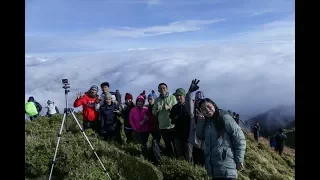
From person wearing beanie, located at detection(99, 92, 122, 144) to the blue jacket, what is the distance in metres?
2.64

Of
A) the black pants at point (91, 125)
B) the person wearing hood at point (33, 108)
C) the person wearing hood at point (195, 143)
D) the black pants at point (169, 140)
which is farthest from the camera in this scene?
the person wearing hood at point (33, 108)

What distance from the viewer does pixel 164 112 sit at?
6789mm

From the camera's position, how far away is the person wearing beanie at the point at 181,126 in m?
6.52

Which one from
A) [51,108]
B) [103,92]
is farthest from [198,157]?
[51,108]

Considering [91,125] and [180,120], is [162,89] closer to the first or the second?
[180,120]

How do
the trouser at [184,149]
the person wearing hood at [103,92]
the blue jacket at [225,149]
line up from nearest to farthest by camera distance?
the blue jacket at [225,149] < the trouser at [184,149] < the person wearing hood at [103,92]

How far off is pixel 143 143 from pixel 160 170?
617mm

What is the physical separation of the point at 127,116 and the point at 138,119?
1.10ft

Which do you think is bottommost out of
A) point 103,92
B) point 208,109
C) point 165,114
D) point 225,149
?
point 225,149

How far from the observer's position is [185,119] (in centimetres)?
654

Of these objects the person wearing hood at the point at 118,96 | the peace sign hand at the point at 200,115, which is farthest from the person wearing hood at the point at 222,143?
the person wearing hood at the point at 118,96

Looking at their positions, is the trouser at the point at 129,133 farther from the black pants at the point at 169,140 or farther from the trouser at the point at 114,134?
the black pants at the point at 169,140
